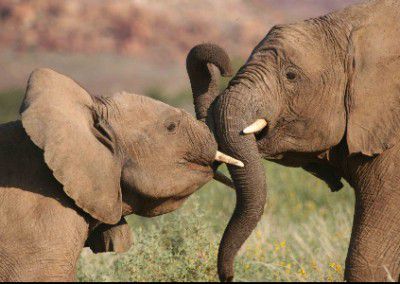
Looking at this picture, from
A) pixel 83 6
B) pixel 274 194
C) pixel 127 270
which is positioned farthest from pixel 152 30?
pixel 127 270

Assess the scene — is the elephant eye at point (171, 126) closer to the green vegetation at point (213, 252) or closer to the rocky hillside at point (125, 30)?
the green vegetation at point (213, 252)

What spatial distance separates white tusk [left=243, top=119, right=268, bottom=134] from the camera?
283 inches

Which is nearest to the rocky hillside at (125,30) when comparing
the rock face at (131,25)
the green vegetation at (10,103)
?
the rock face at (131,25)

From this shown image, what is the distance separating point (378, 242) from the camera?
7.18 metres

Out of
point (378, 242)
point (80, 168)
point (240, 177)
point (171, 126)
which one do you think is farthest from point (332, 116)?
point (80, 168)

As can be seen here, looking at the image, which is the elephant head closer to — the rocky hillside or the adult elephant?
the adult elephant

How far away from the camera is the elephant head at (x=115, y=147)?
6414mm

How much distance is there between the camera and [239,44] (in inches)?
1799

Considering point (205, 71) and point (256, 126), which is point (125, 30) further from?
point (256, 126)

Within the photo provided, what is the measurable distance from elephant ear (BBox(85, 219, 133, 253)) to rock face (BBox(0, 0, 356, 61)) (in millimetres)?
35491

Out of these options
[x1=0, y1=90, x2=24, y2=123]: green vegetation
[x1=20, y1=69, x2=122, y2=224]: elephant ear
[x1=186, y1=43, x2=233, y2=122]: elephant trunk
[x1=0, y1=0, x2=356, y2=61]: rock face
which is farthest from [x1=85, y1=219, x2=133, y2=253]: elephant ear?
[x1=0, y1=0, x2=356, y2=61]: rock face

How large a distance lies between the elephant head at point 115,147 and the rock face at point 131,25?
35666 millimetres

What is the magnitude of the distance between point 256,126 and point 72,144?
4.49ft

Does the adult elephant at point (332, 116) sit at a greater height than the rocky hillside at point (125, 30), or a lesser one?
greater
